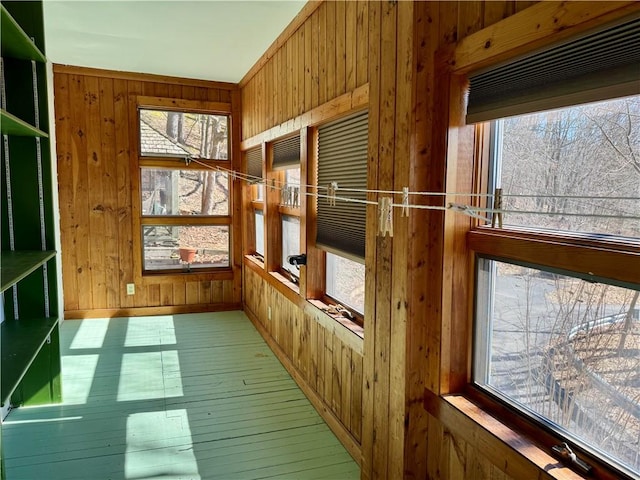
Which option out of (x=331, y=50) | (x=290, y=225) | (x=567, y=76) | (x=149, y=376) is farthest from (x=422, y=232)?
(x=149, y=376)

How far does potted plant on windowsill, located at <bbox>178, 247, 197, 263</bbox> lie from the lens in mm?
5305

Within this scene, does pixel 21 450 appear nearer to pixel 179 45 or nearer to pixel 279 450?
pixel 279 450

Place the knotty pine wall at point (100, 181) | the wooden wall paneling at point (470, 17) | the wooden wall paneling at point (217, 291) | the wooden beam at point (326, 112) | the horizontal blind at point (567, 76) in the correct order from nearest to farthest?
the horizontal blind at point (567, 76) < the wooden wall paneling at point (470, 17) < the wooden beam at point (326, 112) < the knotty pine wall at point (100, 181) < the wooden wall paneling at point (217, 291)

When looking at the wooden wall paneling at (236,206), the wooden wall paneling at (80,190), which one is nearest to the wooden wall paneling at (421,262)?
the wooden wall paneling at (236,206)

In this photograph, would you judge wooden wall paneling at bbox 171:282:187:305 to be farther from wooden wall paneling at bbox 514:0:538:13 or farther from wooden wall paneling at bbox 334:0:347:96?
wooden wall paneling at bbox 514:0:538:13

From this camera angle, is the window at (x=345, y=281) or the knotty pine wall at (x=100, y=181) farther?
the knotty pine wall at (x=100, y=181)

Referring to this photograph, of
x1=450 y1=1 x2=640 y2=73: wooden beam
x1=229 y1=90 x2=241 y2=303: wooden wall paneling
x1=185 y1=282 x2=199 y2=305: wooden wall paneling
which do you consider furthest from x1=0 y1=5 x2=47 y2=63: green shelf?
x1=185 y1=282 x2=199 y2=305: wooden wall paneling

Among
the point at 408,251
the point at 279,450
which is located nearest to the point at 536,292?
the point at 408,251

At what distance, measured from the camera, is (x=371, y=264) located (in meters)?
2.11

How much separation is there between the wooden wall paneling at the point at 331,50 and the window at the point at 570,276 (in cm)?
126

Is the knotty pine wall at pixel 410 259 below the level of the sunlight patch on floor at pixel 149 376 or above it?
above

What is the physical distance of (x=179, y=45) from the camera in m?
3.87

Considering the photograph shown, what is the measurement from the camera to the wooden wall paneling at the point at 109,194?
487cm

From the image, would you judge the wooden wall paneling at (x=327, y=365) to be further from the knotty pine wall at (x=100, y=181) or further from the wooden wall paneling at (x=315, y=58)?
the knotty pine wall at (x=100, y=181)
